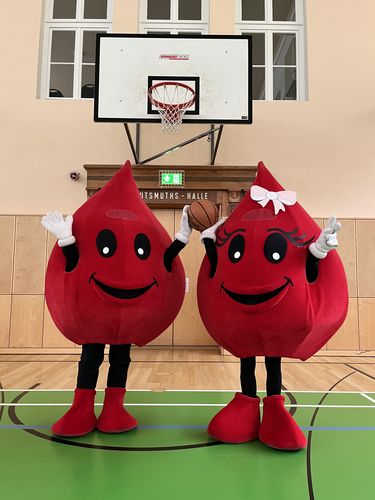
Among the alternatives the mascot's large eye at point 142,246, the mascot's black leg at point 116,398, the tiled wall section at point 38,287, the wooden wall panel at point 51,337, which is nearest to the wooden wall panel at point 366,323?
the tiled wall section at point 38,287

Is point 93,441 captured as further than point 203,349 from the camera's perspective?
No

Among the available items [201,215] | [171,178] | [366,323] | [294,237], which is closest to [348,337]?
[366,323]

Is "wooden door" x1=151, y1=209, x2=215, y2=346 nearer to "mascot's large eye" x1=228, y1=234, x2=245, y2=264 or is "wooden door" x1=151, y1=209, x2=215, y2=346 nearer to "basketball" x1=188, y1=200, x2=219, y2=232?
"basketball" x1=188, y1=200, x2=219, y2=232

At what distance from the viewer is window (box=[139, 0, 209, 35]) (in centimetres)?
594

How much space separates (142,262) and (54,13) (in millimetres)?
5933

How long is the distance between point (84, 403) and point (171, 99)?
3598 mm

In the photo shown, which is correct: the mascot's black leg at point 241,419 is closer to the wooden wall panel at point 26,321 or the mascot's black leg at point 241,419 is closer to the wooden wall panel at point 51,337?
the wooden wall panel at point 51,337

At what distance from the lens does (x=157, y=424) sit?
6.98ft

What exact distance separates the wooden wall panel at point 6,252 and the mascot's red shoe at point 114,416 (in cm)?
401

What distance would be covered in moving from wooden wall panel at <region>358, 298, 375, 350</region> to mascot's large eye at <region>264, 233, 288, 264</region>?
4.27 m

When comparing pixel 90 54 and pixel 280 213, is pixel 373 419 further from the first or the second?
pixel 90 54

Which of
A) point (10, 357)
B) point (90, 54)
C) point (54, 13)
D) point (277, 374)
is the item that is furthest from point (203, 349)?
point (54, 13)

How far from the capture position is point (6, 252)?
545 centimetres

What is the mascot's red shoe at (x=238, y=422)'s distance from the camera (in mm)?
1827
